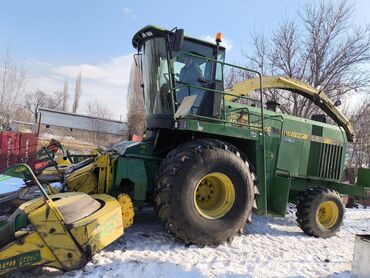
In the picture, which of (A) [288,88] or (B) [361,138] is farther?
(B) [361,138]

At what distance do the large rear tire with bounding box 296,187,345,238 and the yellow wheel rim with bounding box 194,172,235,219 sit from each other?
1952 millimetres

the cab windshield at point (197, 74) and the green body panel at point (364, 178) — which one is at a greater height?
the cab windshield at point (197, 74)

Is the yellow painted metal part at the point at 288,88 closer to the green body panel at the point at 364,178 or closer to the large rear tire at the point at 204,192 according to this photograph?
the green body panel at the point at 364,178

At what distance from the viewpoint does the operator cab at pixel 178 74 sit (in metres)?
5.56

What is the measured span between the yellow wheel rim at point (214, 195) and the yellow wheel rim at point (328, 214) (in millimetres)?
2464

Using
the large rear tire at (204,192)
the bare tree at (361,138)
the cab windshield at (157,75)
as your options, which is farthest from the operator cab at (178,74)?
the bare tree at (361,138)

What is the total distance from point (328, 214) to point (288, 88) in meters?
2.84

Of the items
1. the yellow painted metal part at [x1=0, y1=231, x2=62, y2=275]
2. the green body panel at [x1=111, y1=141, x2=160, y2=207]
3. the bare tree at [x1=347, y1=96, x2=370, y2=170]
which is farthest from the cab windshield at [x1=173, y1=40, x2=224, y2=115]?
the bare tree at [x1=347, y1=96, x2=370, y2=170]

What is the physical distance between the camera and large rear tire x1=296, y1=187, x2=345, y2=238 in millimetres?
6512

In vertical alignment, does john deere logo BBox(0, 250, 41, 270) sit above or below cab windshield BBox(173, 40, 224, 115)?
below

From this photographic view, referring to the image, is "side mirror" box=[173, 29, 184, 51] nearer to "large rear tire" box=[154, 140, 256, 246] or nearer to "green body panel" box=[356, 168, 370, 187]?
"large rear tire" box=[154, 140, 256, 246]

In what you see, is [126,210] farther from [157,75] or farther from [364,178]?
[364,178]

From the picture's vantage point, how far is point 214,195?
5.54 meters

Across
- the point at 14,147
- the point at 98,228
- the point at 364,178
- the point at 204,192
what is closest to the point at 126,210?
the point at 98,228
